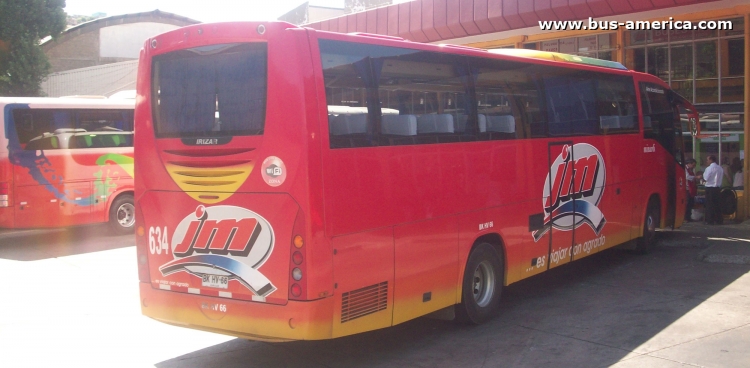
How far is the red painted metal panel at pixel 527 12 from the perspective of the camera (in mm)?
17688

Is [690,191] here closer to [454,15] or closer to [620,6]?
→ [620,6]

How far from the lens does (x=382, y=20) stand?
22062 mm

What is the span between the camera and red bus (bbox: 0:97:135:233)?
14734 millimetres

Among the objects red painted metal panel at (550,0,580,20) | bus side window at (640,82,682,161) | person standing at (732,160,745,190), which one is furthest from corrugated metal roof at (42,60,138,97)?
bus side window at (640,82,682,161)

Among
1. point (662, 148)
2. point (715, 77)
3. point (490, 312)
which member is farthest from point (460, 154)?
point (715, 77)

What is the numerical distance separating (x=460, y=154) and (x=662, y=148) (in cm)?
→ 687

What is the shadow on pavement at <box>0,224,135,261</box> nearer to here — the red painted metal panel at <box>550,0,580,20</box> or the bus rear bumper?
the bus rear bumper

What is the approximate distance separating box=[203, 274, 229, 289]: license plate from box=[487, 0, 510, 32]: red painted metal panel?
1344cm

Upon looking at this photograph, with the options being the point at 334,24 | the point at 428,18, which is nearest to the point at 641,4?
the point at 428,18

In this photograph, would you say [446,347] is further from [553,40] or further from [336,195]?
[553,40]

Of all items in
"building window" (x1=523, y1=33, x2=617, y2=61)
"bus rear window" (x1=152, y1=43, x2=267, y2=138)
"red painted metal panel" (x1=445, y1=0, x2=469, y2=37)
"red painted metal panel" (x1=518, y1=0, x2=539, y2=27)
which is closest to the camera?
"bus rear window" (x1=152, y1=43, x2=267, y2=138)

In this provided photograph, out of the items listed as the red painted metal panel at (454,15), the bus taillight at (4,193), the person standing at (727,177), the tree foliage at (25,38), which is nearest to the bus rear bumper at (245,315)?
the bus taillight at (4,193)

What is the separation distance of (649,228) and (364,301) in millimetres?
8125

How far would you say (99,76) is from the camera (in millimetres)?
35906
